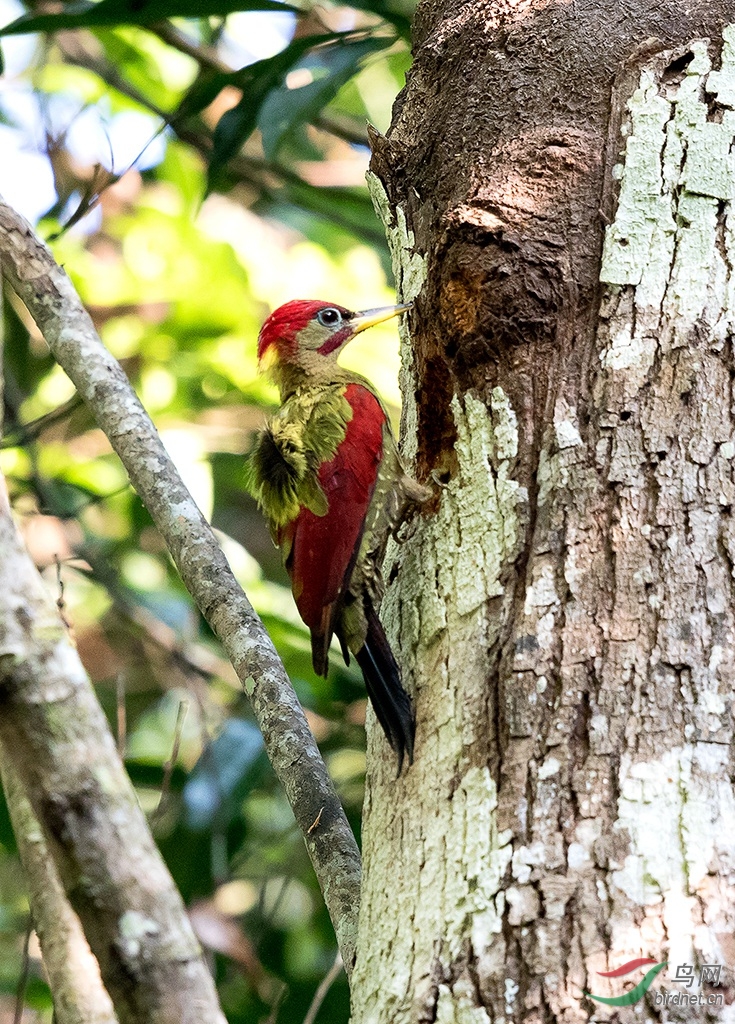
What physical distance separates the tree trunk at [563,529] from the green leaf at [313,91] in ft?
3.89

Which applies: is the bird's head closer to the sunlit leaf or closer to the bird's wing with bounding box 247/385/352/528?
the bird's wing with bounding box 247/385/352/528

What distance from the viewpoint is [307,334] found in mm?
3756

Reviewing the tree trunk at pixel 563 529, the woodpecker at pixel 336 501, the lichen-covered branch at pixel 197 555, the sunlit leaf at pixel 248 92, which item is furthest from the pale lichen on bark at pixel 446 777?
the sunlit leaf at pixel 248 92

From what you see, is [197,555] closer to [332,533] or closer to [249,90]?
[332,533]

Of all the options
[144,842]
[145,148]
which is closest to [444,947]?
[144,842]

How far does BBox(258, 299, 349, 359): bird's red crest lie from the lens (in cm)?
374

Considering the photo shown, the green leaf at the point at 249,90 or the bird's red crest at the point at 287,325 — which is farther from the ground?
the green leaf at the point at 249,90

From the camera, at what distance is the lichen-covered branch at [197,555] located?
2.67m

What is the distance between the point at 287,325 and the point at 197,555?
1.05m

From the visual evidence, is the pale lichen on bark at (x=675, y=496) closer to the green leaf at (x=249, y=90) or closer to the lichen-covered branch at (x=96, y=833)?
the lichen-covered branch at (x=96, y=833)

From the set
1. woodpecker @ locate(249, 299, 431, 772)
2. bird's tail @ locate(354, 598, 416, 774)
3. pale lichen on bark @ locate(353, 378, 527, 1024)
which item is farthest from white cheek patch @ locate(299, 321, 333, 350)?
bird's tail @ locate(354, 598, 416, 774)

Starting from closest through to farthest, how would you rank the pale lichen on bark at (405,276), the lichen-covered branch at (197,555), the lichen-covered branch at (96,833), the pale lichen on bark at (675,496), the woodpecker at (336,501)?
the lichen-covered branch at (96,833)
the pale lichen on bark at (675,496)
the lichen-covered branch at (197,555)
the woodpecker at (336,501)
the pale lichen on bark at (405,276)

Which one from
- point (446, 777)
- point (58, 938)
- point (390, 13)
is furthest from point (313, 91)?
point (58, 938)

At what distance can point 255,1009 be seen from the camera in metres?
4.30
